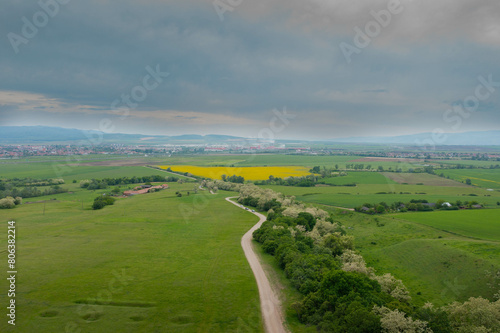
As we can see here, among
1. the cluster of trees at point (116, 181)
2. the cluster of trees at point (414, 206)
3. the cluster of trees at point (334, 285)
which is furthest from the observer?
the cluster of trees at point (116, 181)

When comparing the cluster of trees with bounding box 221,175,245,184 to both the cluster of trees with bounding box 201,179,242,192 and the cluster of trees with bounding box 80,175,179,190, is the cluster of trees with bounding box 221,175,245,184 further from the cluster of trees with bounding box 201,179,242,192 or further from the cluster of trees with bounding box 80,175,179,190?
the cluster of trees with bounding box 80,175,179,190

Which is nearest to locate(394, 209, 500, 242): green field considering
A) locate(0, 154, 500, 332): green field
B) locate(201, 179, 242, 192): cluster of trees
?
locate(0, 154, 500, 332): green field

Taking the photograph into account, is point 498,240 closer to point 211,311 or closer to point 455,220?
point 455,220

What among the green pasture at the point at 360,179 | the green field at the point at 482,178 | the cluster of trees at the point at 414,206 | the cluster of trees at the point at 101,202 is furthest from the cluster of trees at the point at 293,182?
the green field at the point at 482,178

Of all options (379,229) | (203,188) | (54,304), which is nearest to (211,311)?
(54,304)

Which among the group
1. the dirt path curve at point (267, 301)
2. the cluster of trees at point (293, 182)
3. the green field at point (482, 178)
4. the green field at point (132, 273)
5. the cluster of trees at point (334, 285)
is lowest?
the dirt path curve at point (267, 301)

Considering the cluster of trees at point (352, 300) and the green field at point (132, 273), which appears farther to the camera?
the green field at point (132, 273)

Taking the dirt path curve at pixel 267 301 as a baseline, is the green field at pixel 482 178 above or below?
above

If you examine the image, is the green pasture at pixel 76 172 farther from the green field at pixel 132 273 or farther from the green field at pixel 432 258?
the green field at pixel 432 258
